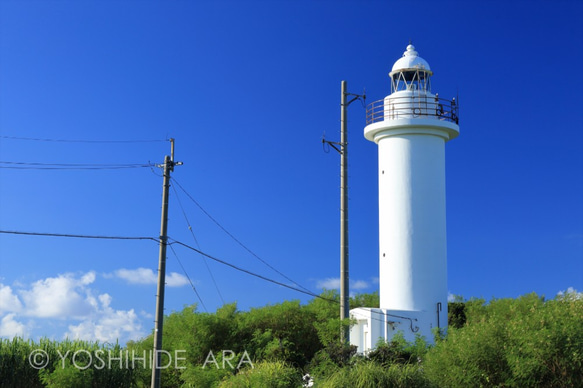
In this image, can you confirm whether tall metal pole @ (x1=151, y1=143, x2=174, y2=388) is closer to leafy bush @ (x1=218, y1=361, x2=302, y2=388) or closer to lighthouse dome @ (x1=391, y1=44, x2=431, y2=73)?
leafy bush @ (x1=218, y1=361, x2=302, y2=388)

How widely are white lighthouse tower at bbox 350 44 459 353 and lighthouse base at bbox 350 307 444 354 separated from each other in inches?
1.3

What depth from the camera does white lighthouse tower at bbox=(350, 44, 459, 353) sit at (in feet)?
74.8

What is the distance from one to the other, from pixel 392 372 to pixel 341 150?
7963 millimetres

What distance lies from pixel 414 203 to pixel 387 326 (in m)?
4.29

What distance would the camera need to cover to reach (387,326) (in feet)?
72.8

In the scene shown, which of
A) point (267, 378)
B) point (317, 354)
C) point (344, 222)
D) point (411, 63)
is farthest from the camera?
point (411, 63)

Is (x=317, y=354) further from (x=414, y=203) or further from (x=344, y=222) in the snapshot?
(x=414, y=203)

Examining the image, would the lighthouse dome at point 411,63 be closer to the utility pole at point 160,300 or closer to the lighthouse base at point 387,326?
the lighthouse base at point 387,326

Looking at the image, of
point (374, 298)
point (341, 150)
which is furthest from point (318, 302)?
point (341, 150)

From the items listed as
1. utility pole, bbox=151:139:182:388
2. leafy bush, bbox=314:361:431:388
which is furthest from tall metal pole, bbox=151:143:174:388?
leafy bush, bbox=314:361:431:388

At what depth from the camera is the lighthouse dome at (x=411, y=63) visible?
2509cm

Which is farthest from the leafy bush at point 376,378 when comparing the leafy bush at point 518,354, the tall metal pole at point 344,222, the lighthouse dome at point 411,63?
the lighthouse dome at point 411,63

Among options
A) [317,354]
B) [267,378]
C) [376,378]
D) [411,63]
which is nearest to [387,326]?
[317,354]

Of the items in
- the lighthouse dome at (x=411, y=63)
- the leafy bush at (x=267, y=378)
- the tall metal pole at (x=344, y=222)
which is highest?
the lighthouse dome at (x=411, y=63)
